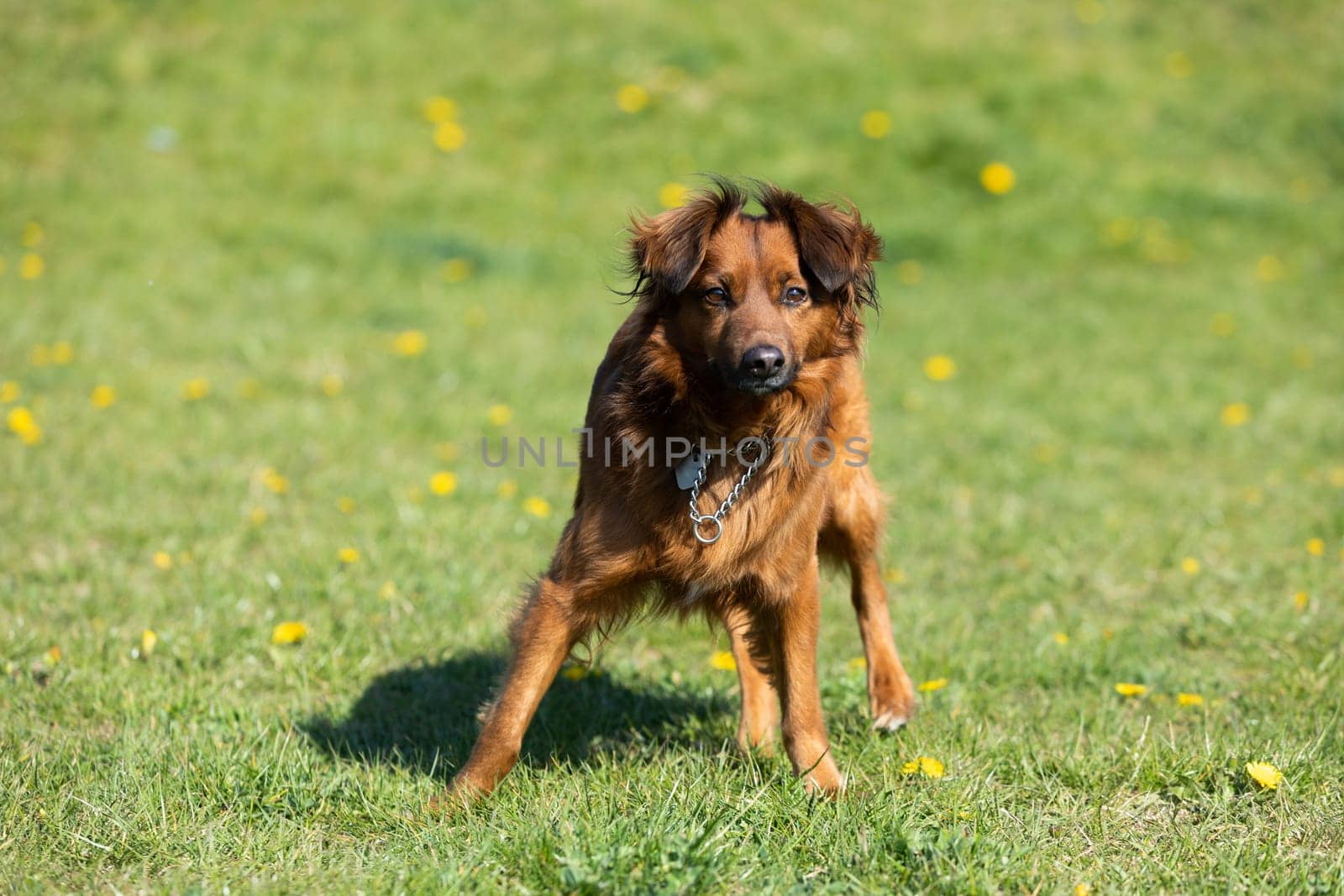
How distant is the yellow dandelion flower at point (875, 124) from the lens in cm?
1077

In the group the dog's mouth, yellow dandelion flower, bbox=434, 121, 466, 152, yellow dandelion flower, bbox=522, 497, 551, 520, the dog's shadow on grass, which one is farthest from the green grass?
the dog's mouth

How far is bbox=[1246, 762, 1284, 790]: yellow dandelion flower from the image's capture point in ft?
10.2

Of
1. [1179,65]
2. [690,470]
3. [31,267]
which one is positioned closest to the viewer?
[690,470]

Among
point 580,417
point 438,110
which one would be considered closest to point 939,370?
point 580,417

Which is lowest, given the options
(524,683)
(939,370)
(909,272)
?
(939,370)

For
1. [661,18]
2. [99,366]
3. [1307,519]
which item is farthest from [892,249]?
[99,366]

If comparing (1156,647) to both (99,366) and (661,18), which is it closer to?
(99,366)

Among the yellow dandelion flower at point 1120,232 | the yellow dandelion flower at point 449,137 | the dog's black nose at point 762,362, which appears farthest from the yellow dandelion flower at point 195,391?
the yellow dandelion flower at point 1120,232

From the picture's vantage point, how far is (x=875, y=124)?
10844mm

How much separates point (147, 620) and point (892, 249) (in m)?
7.03

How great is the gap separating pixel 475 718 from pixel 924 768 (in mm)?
1335

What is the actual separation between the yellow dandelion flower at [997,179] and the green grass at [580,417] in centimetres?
13

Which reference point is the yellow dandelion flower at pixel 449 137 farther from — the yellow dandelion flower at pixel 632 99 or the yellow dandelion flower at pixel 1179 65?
the yellow dandelion flower at pixel 1179 65

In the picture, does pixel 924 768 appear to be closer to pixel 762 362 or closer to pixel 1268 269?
pixel 762 362
